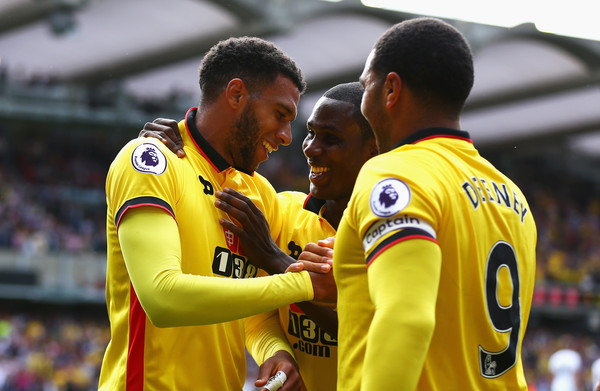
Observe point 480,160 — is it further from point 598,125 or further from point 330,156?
point 598,125

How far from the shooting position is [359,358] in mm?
2578

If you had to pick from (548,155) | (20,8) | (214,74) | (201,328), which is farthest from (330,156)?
(548,155)

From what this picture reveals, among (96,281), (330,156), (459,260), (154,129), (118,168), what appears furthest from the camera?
(96,281)

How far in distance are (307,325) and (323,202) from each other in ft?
2.24

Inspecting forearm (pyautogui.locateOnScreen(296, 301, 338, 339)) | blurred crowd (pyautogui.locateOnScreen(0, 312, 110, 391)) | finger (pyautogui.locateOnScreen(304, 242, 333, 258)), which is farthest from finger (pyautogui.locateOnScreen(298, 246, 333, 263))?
blurred crowd (pyautogui.locateOnScreen(0, 312, 110, 391))

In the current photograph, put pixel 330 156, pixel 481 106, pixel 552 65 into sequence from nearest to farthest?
pixel 330 156 → pixel 552 65 → pixel 481 106

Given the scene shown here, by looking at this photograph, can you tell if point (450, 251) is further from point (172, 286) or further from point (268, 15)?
point (268, 15)

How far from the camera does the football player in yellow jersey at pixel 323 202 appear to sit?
3.90m

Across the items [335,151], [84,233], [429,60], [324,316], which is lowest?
[84,233]

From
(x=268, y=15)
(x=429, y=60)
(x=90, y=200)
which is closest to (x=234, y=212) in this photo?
(x=429, y=60)

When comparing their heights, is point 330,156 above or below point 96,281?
above

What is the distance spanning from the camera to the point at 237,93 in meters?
3.71

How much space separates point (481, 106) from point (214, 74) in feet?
91.4

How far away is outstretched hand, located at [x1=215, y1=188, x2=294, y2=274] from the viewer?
354 cm
